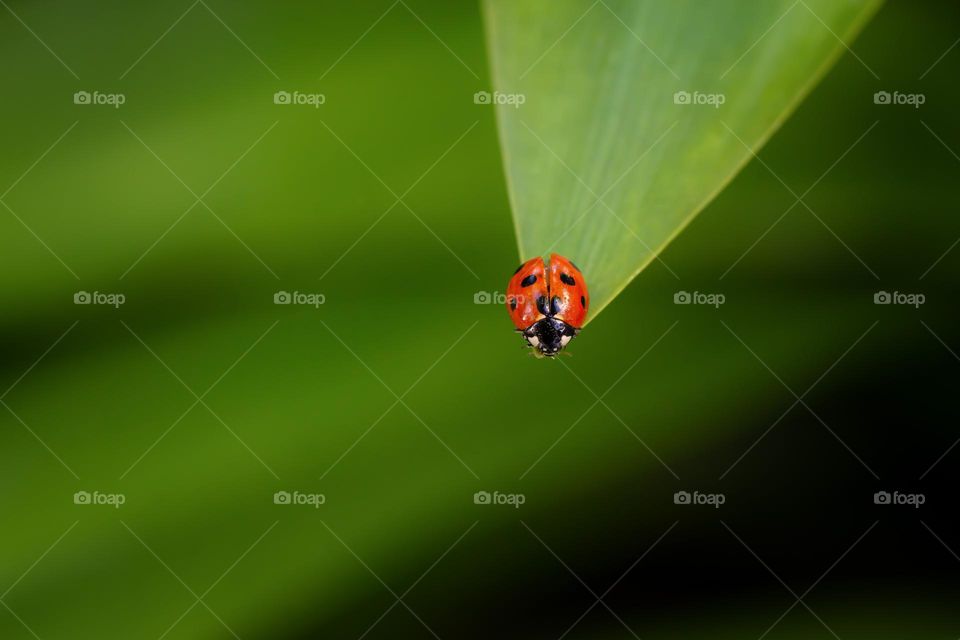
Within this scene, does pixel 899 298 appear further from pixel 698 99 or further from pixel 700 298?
pixel 698 99

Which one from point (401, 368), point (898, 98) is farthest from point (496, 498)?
point (898, 98)

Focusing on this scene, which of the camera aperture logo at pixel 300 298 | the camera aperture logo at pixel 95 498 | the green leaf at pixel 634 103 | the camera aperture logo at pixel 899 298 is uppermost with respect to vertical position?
the green leaf at pixel 634 103

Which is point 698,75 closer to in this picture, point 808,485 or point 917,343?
point 917,343

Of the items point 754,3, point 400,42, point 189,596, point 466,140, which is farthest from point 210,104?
point 754,3

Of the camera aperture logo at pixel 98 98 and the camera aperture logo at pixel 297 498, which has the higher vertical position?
the camera aperture logo at pixel 98 98

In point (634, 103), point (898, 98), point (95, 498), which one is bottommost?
point (95, 498)

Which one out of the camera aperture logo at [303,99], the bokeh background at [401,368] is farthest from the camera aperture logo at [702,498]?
the camera aperture logo at [303,99]

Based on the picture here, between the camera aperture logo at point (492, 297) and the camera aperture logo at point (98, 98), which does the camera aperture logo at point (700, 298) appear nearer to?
the camera aperture logo at point (492, 297)
